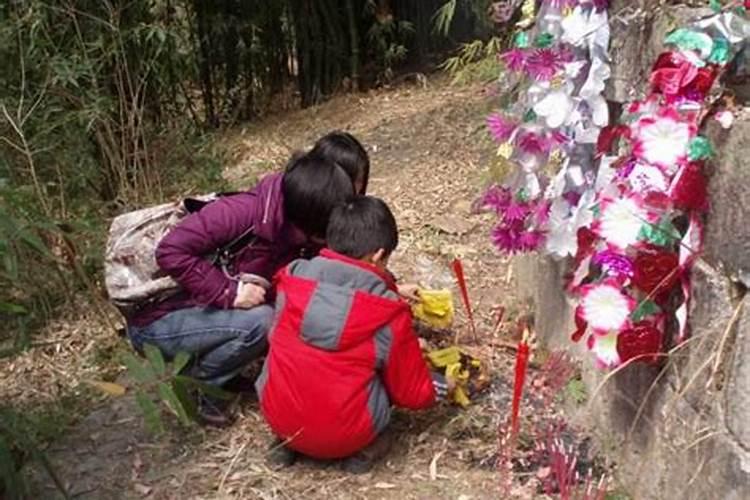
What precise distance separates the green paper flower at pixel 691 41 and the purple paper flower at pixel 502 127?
0.82m

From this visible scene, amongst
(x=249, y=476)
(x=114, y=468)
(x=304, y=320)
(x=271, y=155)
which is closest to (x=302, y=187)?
(x=304, y=320)

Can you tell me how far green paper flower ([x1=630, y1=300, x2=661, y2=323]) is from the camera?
6.48 ft

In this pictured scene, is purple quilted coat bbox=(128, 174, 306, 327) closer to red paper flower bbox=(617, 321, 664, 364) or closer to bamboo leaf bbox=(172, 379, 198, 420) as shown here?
bamboo leaf bbox=(172, 379, 198, 420)

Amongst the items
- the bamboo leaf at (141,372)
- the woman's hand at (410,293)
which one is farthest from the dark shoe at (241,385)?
the bamboo leaf at (141,372)

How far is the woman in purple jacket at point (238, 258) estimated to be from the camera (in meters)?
2.59

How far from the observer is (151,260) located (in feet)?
8.86

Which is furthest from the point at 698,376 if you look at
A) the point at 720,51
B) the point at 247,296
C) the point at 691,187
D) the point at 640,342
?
the point at 247,296

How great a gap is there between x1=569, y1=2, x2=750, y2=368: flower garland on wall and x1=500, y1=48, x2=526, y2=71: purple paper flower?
0.48 meters

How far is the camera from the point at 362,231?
2453mm

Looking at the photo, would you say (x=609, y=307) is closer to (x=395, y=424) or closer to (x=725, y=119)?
(x=725, y=119)

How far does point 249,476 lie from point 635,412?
3.27 ft

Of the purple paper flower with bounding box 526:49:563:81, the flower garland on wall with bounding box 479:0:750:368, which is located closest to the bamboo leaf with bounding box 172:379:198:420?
the flower garland on wall with bounding box 479:0:750:368

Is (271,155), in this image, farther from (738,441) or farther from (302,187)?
(738,441)

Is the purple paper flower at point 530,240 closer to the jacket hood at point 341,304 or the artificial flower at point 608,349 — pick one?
the jacket hood at point 341,304
